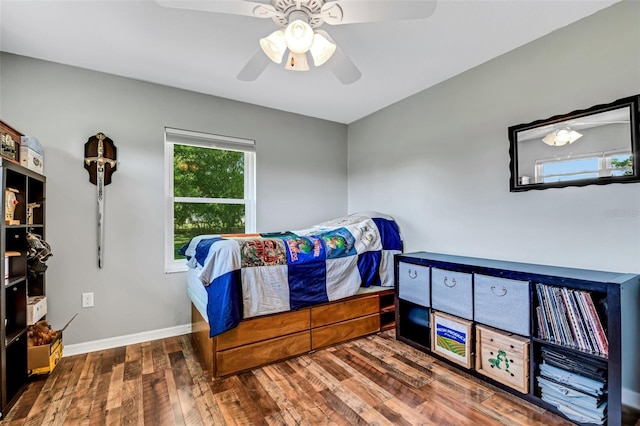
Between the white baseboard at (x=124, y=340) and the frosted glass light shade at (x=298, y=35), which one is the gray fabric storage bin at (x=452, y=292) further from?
the white baseboard at (x=124, y=340)

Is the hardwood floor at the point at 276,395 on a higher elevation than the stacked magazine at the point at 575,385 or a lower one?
lower

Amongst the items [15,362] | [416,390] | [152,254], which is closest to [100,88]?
[152,254]

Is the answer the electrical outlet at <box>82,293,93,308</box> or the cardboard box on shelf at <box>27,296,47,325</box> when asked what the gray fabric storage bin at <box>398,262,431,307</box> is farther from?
the cardboard box on shelf at <box>27,296,47,325</box>

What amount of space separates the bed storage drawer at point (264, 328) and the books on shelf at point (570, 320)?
63.1 inches

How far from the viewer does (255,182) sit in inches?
134

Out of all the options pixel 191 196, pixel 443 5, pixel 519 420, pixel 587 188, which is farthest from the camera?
pixel 191 196

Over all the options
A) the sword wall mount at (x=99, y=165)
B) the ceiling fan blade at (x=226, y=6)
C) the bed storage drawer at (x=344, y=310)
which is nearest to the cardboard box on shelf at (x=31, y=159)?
the sword wall mount at (x=99, y=165)

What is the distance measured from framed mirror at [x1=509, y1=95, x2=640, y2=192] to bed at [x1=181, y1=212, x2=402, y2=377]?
136 cm

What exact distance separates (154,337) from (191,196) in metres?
1.37

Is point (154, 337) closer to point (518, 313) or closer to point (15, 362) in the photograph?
point (15, 362)

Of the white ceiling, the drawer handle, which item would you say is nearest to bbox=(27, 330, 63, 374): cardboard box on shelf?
the white ceiling

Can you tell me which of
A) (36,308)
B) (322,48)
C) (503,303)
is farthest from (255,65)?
(36,308)

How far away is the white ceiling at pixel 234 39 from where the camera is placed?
1860 millimetres

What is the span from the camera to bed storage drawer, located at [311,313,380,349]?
252 centimetres
